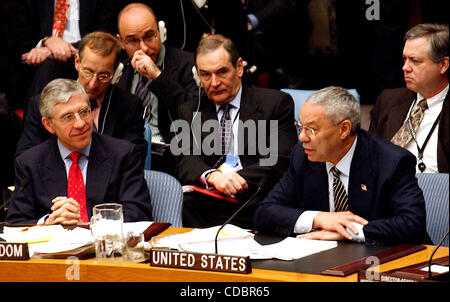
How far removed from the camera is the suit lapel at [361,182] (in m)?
3.22

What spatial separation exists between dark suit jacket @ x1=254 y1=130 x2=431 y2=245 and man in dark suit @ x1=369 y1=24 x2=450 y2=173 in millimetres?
1124

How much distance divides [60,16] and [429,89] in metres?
2.69

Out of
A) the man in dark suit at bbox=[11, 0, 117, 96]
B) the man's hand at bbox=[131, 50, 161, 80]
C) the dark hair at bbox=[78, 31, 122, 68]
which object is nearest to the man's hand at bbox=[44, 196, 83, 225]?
the dark hair at bbox=[78, 31, 122, 68]

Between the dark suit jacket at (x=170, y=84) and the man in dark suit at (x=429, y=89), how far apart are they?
1.34m

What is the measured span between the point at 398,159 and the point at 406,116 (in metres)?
1.37

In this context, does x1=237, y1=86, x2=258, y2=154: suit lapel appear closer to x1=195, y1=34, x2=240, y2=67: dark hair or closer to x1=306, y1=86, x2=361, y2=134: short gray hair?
x1=195, y1=34, x2=240, y2=67: dark hair

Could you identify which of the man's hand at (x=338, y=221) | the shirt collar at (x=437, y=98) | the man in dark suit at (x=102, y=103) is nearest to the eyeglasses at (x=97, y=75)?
the man in dark suit at (x=102, y=103)

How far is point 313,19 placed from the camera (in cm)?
568

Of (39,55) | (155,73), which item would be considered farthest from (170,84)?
(39,55)

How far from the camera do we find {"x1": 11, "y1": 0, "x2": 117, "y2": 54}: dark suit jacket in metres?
5.38

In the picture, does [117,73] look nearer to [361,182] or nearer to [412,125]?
[412,125]
